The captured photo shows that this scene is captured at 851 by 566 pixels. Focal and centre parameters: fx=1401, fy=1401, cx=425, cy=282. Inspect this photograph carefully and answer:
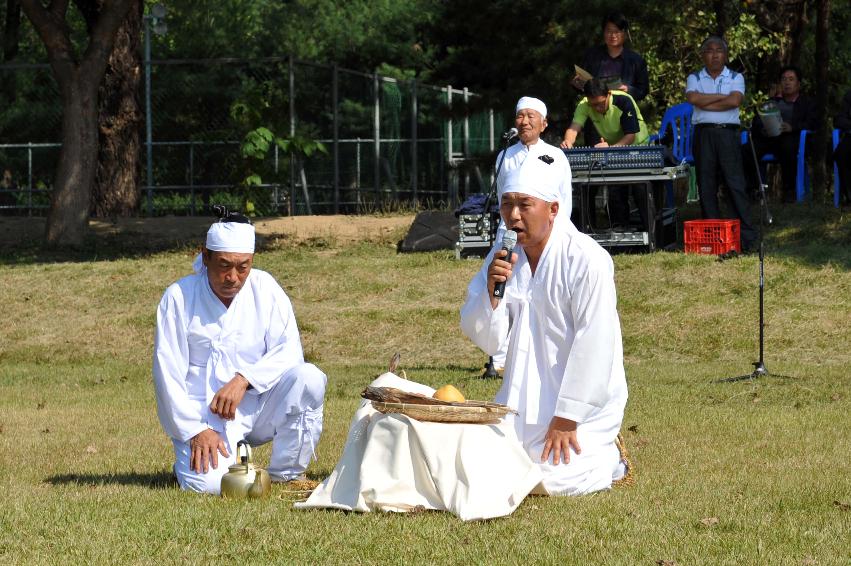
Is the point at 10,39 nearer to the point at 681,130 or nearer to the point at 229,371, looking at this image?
the point at 681,130

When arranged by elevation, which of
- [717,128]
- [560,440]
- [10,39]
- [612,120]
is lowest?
[560,440]

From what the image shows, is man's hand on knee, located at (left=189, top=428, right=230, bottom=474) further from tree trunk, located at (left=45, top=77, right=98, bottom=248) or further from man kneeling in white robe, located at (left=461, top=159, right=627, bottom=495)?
tree trunk, located at (left=45, top=77, right=98, bottom=248)

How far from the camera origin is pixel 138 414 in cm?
1034

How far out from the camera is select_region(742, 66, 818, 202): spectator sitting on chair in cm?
1811

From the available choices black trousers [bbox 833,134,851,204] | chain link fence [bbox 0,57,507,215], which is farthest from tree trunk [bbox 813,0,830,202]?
chain link fence [bbox 0,57,507,215]

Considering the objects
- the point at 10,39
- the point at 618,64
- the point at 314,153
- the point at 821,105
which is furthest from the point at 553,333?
the point at 10,39

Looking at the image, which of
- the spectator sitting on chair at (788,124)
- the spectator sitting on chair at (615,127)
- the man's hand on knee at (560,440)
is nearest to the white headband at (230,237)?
the man's hand on knee at (560,440)

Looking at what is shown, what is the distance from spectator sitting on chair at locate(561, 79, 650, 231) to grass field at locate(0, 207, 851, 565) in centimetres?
66

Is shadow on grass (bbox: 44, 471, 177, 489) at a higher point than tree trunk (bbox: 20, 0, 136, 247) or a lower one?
lower

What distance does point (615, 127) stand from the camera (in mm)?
15734

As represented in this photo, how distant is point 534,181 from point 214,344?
186cm

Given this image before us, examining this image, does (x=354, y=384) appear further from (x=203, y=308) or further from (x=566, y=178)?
(x=203, y=308)

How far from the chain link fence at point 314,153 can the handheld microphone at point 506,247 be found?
1509 centimetres

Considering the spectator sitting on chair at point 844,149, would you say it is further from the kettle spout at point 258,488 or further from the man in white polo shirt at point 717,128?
the kettle spout at point 258,488
